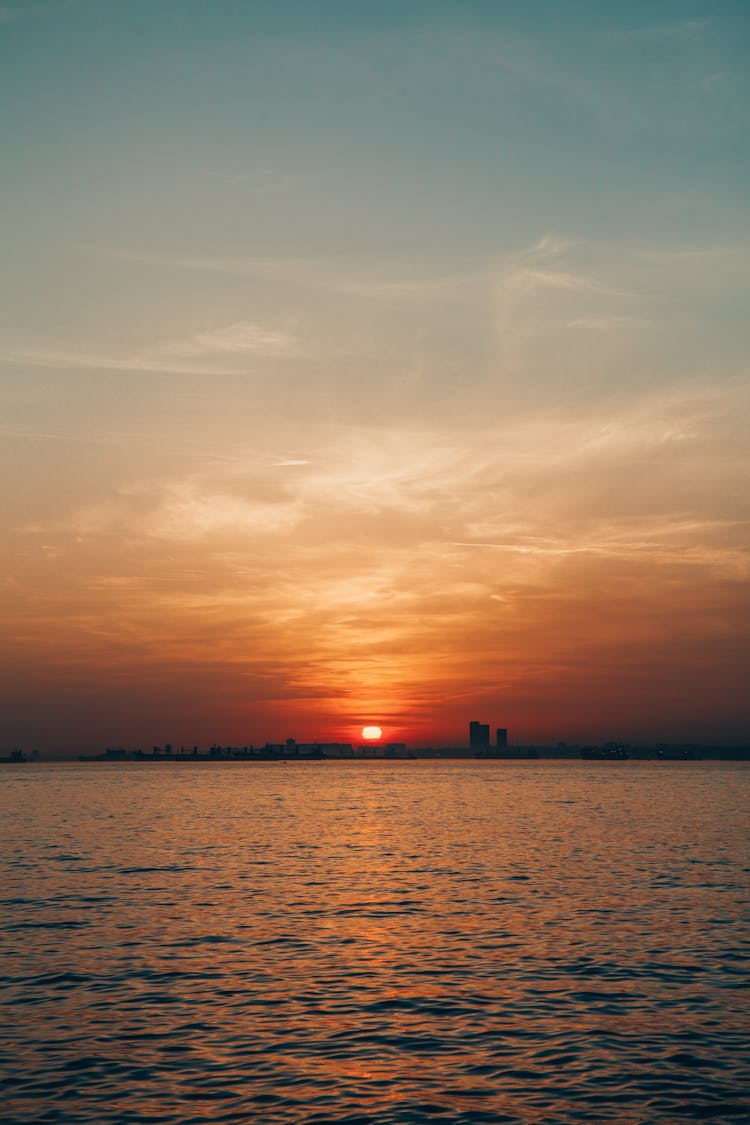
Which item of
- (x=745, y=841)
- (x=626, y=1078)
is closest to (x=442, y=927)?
(x=626, y=1078)

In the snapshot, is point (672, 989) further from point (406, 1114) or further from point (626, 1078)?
point (406, 1114)

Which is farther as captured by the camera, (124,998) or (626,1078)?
(124,998)

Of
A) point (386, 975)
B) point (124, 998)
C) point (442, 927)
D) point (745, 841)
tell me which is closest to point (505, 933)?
point (442, 927)

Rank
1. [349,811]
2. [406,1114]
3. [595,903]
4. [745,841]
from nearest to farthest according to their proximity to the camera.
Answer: [406,1114] → [595,903] → [745,841] → [349,811]

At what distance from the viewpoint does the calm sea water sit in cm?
2338

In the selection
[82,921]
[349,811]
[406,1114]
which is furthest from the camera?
[349,811]

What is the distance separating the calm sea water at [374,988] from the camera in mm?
23375

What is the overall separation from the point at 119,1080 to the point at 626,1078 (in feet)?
41.1

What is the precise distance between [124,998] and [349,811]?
113m

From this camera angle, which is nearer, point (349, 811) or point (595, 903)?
point (595, 903)

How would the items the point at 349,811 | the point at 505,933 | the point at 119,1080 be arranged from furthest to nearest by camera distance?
the point at 349,811 < the point at 505,933 < the point at 119,1080

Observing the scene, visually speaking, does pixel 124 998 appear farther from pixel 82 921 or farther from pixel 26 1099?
pixel 82 921

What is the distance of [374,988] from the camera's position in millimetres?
34062

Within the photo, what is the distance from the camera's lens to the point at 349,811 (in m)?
144
